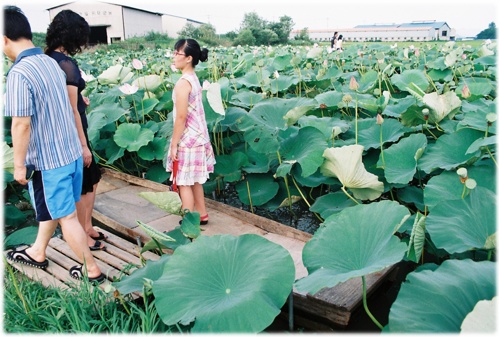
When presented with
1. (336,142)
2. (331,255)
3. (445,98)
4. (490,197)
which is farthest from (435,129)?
(331,255)

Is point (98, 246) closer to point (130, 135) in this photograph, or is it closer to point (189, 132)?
point (189, 132)

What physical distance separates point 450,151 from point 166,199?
1.26 m

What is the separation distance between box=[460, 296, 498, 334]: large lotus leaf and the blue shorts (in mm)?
1476

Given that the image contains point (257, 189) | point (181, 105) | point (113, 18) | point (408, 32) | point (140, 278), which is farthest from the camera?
point (113, 18)

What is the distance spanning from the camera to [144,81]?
139 inches

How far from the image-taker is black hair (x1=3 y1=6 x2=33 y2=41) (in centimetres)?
167

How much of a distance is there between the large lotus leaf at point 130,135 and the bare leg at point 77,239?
46.0 inches

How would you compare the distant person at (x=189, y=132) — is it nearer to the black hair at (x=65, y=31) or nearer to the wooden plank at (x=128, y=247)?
the wooden plank at (x=128, y=247)

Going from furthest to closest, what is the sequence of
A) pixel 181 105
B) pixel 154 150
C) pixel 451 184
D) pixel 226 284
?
1. pixel 154 150
2. pixel 181 105
3. pixel 451 184
4. pixel 226 284

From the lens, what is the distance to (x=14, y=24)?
1681 mm

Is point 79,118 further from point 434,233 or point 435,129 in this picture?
point 435,129

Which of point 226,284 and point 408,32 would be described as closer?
point 226,284

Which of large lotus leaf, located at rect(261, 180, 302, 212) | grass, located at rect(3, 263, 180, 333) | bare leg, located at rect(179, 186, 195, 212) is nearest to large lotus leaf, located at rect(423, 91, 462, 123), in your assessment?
large lotus leaf, located at rect(261, 180, 302, 212)

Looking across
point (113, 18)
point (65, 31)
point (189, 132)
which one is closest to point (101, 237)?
point (189, 132)
